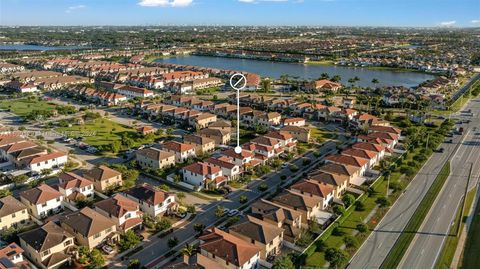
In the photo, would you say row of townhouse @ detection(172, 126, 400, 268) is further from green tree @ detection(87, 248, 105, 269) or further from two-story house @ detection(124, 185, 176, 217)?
two-story house @ detection(124, 185, 176, 217)

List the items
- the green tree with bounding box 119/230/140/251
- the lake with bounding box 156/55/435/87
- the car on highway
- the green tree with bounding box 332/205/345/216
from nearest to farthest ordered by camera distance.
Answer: the green tree with bounding box 119/230/140/251
the green tree with bounding box 332/205/345/216
the car on highway
the lake with bounding box 156/55/435/87

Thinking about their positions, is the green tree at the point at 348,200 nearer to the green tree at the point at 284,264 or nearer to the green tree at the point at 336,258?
the green tree at the point at 336,258

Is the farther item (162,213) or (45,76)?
(45,76)

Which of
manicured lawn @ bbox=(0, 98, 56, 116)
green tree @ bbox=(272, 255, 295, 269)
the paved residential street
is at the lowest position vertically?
the paved residential street

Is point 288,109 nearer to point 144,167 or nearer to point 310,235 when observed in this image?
point 144,167

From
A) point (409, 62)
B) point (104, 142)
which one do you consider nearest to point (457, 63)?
point (409, 62)

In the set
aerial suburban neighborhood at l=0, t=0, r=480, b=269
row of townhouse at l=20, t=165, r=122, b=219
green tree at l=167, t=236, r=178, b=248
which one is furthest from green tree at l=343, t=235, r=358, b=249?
row of townhouse at l=20, t=165, r=122, b=219
